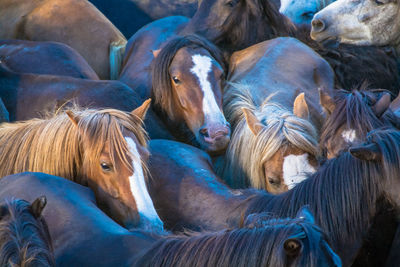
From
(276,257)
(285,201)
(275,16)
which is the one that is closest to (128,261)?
(276,257)

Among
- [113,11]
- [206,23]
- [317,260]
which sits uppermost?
[317,260]

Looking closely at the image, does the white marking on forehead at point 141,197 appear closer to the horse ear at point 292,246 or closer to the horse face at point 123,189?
the horse face at point 123,189

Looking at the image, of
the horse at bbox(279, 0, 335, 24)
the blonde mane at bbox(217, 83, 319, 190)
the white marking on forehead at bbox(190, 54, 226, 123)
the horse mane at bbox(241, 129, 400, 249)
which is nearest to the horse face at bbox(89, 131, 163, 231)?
the horse mane at bbox(241, 129, 400, 249)

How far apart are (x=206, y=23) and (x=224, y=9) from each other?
15 cm

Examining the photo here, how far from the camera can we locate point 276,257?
1.71m

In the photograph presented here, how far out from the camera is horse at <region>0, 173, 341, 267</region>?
5.70 feet

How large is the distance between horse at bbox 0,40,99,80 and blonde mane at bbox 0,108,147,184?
4.15 feet

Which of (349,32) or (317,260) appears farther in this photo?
(349,32)

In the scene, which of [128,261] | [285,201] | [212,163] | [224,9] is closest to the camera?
[128,261]

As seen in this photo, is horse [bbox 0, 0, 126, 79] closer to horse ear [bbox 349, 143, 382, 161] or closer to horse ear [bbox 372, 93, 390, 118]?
horse ear [bbox 372, 93, 390, 118]

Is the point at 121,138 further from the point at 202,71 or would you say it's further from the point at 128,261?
the point at 202,71

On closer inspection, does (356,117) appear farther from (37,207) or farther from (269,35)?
(269,35)

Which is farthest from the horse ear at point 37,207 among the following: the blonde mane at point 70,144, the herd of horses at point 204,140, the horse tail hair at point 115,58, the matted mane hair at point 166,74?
the horse tail hair at point 115,58

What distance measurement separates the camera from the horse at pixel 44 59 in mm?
4207
